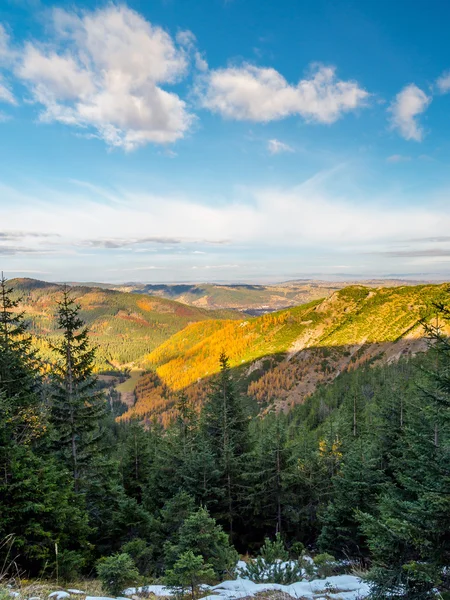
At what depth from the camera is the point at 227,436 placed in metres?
23.5

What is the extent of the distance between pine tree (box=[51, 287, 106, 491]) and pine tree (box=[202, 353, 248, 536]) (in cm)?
902

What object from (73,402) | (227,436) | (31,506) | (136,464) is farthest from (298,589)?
(136,464)

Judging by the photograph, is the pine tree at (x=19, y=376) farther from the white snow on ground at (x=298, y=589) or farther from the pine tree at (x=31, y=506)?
the white snow on ground at (x=298, y=589)

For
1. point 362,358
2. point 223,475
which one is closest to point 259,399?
point 362,358

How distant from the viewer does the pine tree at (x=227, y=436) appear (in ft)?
71.6

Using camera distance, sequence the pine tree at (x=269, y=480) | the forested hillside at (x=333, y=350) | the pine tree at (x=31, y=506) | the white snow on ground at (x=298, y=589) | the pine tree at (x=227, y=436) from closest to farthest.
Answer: the white snow on ground at (x=298, y=589) → the pine tree at (x=31, y=506) → the pine tree at (x=269, y=480) → the pine tree at (x=227, y=436) → the forested hillside at (x=333, y=350)

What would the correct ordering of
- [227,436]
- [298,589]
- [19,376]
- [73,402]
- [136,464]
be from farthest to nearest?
[136,464]
[227,436]
[19,376]
[73,402]
[298,589]

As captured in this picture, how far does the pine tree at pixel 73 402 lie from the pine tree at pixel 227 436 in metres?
9.02

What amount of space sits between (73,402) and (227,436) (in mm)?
11681

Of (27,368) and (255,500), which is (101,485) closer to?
(27,368)

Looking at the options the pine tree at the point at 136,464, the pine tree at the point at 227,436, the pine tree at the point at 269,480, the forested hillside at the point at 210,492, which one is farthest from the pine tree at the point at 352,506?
the pine tree at the point at 136,464

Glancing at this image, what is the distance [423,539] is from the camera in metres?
6.55

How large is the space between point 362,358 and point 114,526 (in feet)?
488

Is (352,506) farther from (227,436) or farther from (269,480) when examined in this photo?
(227,436)
